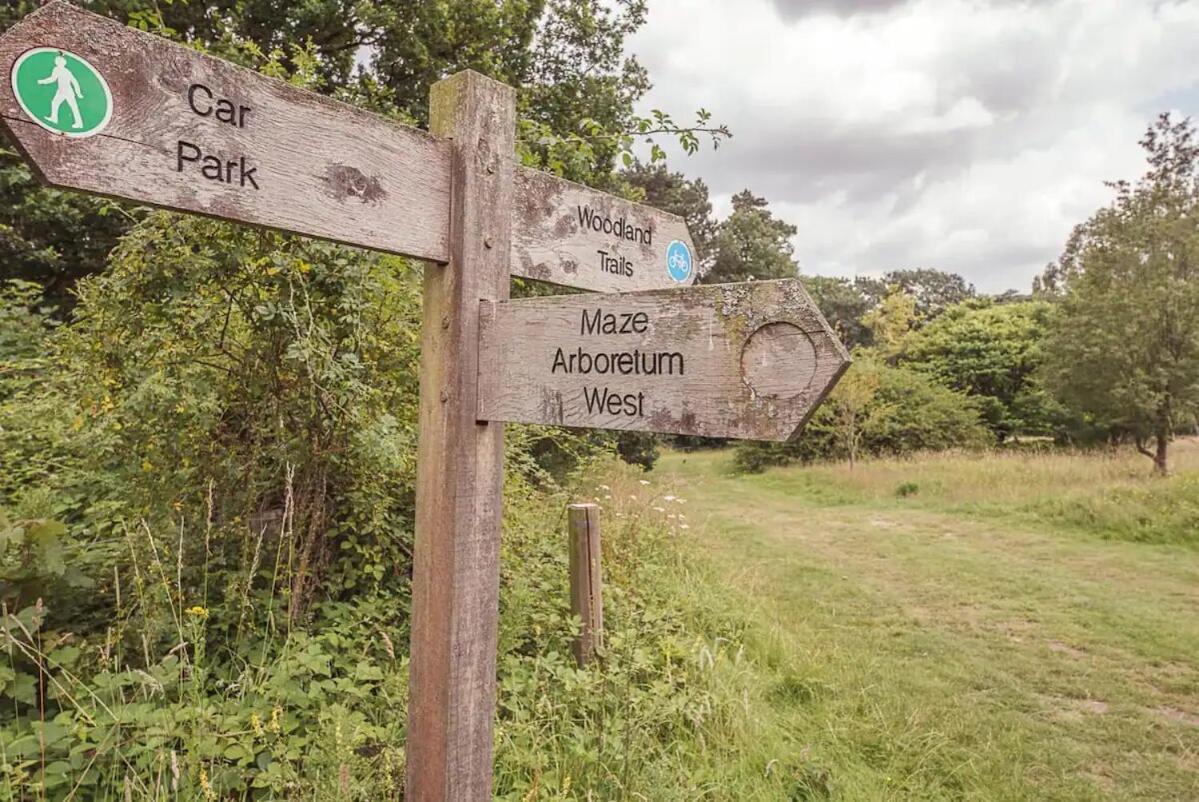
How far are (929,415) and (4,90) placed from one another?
64.1 feet

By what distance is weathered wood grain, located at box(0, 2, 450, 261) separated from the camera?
1.05m

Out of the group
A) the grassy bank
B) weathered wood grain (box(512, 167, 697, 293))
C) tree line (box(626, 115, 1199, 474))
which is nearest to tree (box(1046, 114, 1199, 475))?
tree line (box(626, 115, 1199, 474))

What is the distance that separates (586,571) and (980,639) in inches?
132

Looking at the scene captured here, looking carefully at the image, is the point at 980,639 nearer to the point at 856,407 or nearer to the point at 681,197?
the point at 856,407

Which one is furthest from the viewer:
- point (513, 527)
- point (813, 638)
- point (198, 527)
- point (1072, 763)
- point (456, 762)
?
point (813, 638)

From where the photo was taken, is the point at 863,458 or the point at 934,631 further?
the point at 863,458

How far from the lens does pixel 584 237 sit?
183cm

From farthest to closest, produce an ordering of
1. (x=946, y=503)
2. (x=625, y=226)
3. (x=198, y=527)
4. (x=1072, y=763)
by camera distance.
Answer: (x=946, y=503), (x=1072, y=763), (x=198, y=527), (x=625, y=226)

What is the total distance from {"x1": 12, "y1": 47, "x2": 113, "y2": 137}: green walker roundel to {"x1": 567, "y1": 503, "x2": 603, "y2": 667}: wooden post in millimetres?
2491

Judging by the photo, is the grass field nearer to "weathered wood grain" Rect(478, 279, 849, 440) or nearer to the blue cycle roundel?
the blue cycle roundel

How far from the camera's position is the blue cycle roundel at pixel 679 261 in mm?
2082

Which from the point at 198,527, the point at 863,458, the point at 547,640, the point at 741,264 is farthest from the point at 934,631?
the point at 741,264

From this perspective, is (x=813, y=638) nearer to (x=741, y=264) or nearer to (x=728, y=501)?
(x=728, y=501)

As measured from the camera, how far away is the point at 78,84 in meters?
1.06
